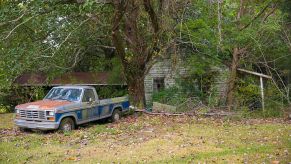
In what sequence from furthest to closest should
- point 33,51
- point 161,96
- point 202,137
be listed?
point 161,96
point 33,51
point 202,137

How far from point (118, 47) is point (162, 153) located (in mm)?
8813

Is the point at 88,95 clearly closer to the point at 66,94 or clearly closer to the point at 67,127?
the point at 66,94

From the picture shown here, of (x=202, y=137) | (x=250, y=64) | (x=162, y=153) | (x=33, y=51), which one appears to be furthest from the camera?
(x=250, y=64)

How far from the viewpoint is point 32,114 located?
12.7 m

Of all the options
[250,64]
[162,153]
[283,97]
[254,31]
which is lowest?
[162,153]

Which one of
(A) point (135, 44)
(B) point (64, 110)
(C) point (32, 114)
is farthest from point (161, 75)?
(C) point (32, 114)

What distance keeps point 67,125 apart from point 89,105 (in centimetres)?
139

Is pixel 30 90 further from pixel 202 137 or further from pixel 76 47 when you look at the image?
pixel 202 137

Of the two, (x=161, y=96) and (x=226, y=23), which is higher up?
(x=226, y=23)

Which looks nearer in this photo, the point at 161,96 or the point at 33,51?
the point at 33,51

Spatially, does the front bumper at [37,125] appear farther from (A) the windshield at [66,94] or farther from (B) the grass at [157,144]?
(A) the windshield at [66,94]

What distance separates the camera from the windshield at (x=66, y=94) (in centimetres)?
1371

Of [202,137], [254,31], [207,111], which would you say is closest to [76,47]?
[207,111]

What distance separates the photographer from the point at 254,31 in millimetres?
17625
